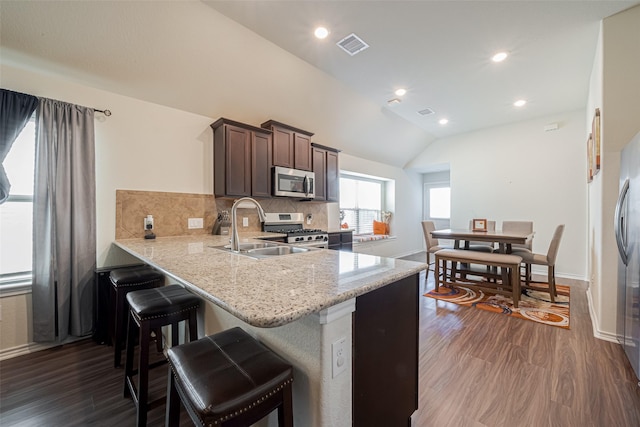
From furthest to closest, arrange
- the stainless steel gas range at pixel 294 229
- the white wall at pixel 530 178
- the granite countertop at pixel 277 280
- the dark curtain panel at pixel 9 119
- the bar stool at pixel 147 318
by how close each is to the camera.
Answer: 1. the white wall at pixel 530 178
2. the stainless steel gas range at pixel 294 229
3. the dark curtain panel at pixel 9 119
4. the bar stool at pixel 147 318
5. the granite countertop at pixel 277 280

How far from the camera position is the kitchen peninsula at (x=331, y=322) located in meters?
0.78

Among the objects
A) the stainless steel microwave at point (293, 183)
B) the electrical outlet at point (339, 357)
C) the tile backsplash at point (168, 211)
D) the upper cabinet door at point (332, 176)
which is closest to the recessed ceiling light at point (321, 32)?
the stainless steel microwave at point (293, 183)

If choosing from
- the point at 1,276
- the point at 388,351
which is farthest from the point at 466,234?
the point at 1,276

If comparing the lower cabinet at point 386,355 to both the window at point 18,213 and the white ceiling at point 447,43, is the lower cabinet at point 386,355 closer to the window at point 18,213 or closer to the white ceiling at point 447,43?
the white ceiling at point 447,43

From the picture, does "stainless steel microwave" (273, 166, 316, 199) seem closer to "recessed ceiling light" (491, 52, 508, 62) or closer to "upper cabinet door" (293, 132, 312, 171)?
"upper cabinet door" (293, 132, 312, 171)

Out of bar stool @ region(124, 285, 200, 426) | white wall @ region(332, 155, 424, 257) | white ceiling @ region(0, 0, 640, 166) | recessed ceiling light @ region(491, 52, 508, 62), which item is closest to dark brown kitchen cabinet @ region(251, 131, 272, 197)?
white ceiling @ region(0, 0, 640, 166)

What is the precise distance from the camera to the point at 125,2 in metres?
1.92

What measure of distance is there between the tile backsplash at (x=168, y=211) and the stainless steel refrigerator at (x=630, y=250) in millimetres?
3594

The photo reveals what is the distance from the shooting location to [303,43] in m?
2.60

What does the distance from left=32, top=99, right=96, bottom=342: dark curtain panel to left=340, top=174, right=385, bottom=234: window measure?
4.13 m

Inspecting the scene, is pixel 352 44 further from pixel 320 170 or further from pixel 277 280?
pixel 277 280

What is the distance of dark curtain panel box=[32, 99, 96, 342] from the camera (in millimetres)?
2125

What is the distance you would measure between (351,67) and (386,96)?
40.5 inches

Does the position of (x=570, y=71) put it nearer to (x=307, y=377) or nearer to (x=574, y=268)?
(x=574, y=268)
